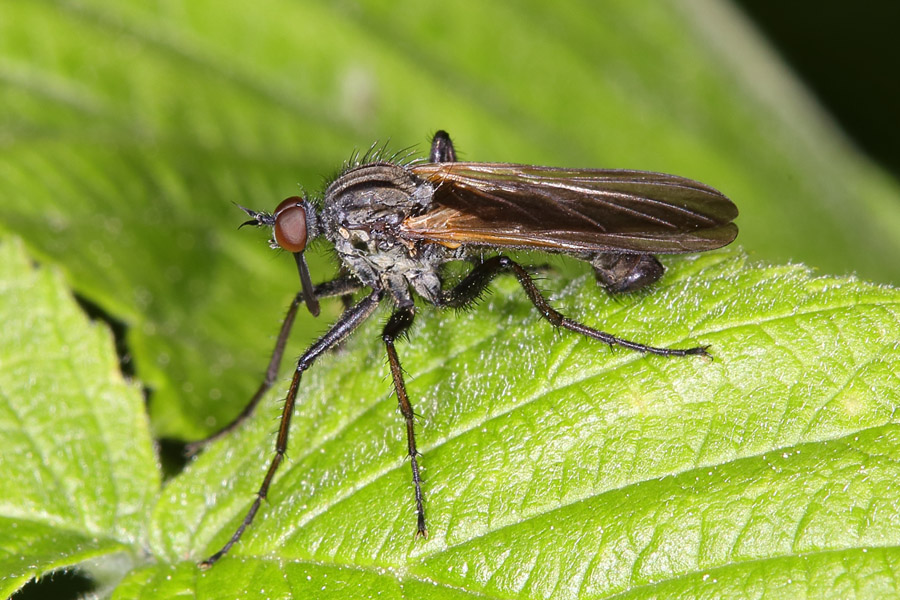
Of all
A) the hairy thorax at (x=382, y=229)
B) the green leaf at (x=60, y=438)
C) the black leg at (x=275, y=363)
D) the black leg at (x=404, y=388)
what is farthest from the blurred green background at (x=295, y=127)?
the black leg at (x=404, y=388)

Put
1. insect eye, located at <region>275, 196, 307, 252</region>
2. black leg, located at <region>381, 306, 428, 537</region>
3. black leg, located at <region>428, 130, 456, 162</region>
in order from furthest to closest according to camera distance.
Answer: black leg, located at <region>428, 130, 456, 162</region> → insect eye, located at <region>275, 196, 307, 252</region> → black leg, located at <region>381, 306, 428, 537</region>

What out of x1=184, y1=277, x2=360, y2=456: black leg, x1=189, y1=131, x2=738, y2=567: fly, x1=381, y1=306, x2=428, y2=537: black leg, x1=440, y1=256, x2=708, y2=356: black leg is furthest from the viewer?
x1=184, y1=277, x2=360, y2=456: black leg

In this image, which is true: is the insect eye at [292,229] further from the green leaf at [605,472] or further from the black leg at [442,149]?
the black leg at [442,149]

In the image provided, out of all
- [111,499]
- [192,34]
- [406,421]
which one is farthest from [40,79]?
[406,421]

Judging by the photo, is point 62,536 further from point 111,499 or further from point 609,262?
point 609,262

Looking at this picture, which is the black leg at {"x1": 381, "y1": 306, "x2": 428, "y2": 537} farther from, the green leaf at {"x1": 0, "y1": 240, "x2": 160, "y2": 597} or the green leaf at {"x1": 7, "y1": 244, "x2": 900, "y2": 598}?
the green leaf at {"x1": 0, "y1": 240, "x2": 160, "y2": 597}

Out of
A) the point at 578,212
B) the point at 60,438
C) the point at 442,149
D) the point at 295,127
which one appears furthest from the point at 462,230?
the point at 295,127

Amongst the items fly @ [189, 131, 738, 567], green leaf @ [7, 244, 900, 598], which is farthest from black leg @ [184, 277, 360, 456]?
green leaf @ [7, 244, 900, 598]

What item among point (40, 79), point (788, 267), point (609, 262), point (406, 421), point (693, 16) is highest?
point (693, 16)
